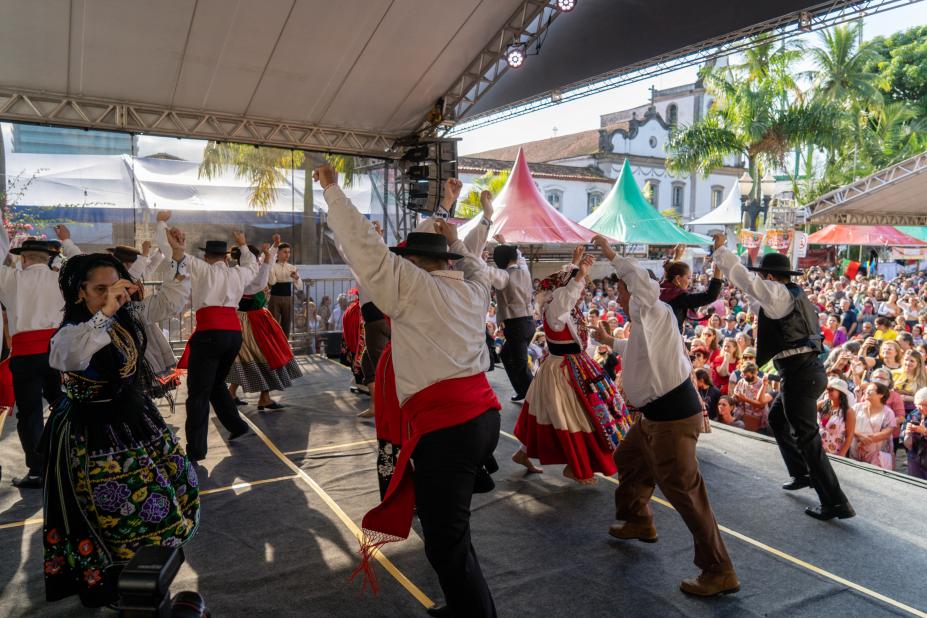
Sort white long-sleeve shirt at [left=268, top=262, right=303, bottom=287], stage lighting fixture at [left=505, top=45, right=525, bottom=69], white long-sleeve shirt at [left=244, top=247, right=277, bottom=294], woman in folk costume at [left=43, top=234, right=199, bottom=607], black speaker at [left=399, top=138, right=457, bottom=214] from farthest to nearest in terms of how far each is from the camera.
Result: black speaker at [left=399, top=138, right=457, bottom=214], stage lighting fixture at [left=505, top=45, right=525, bottom=69], white long-sleeve shirt at [left=268, top=262, right=303, bottom=287], white long-sleeve shirt at [left=244, top=247, right=277, bottom=294], woman in folk costume at [left=43, top=234, right=199, bottom=607]

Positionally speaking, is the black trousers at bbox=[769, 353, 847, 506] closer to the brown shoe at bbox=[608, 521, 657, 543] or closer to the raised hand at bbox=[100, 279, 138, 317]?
the brown shoe at bbox=[608, 521, 657, 543]

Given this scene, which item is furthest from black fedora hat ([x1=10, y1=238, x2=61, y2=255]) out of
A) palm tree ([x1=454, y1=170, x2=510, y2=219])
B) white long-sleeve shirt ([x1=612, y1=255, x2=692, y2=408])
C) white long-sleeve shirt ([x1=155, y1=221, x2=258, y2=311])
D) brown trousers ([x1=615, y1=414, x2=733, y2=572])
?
palm tree ([x1=454, y1=170, x2=510, y2=219])

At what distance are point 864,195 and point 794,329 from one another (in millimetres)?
9903

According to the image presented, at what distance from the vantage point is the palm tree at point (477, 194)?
2119 centimetres

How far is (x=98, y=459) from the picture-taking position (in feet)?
8.64

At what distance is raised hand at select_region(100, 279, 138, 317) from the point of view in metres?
2.58

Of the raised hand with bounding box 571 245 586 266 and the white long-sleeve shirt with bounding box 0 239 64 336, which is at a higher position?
the raised hand with bounding box 571 245 586 266

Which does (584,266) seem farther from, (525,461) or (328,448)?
(328,448)

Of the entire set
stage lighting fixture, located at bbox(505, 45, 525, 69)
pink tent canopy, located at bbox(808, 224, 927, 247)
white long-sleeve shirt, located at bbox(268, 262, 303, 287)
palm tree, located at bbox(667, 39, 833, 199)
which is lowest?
white long-sleeve shirt, located at bbox(268, 262, 303, 287)

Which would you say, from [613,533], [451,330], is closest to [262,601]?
[451,330]

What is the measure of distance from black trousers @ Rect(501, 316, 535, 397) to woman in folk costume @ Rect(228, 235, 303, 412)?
91.5 inches

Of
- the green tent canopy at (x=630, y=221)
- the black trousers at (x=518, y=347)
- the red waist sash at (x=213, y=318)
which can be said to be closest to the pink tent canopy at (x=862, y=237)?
the green tent canopy at (x=630, y=221)

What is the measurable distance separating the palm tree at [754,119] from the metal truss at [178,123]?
56.0 ft

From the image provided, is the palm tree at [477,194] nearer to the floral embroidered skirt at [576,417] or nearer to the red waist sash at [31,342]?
the floral embroidered skirt at [576,417]
